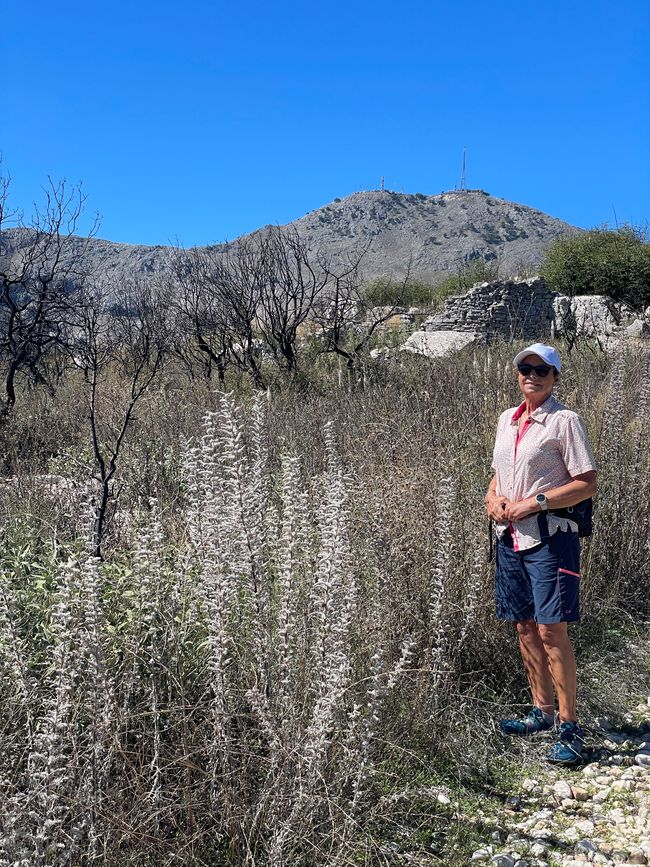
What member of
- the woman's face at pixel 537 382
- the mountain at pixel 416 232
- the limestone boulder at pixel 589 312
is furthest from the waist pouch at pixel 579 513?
the mountain at pixel 416 232

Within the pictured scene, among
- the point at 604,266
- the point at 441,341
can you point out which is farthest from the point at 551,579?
the point at 604,266

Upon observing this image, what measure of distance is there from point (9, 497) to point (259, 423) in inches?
144

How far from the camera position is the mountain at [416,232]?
237 feet

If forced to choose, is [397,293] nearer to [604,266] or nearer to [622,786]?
[604,266]

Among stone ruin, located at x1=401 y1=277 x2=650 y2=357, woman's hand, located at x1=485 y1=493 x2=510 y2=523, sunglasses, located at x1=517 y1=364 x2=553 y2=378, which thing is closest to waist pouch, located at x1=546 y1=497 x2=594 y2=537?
woman's hand, located at x1=485 y1=493 x2=510 y2=523

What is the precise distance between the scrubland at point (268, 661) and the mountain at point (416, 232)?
64.2 m

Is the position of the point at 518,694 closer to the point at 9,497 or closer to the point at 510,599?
the point at 510,599

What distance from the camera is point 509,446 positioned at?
3316 millimetres

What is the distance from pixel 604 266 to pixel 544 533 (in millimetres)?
22939

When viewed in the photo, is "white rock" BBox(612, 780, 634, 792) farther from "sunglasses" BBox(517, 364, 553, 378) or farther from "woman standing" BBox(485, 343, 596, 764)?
"sunglasses" BBox(517, 364, 553, 378)

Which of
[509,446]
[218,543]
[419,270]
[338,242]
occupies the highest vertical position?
[338,242]

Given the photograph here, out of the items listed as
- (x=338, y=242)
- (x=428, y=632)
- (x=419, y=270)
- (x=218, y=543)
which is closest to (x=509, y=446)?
(x=428, y=632)

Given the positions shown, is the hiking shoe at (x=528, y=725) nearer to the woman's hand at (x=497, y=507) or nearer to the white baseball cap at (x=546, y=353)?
the woman's hand at (x=497, y=507)

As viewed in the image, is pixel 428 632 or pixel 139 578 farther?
pixel 428 632
